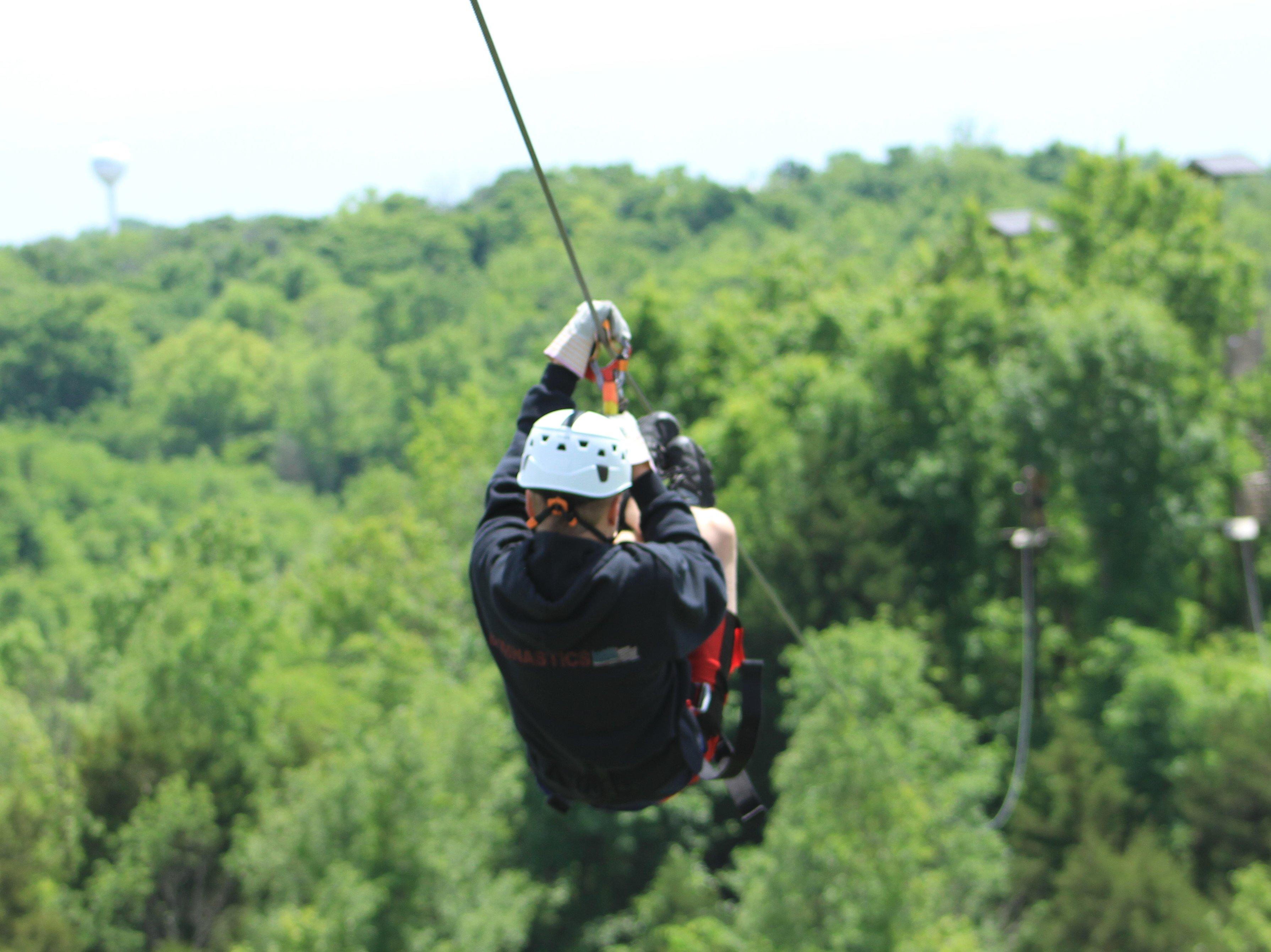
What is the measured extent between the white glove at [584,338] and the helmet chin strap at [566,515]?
0.70 metres

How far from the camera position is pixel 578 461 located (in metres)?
3.31

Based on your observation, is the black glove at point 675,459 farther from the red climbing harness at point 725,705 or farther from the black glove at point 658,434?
the red climbing harness at point 725,705

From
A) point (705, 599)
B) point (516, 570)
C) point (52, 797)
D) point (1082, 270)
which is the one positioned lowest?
point (52, 797)

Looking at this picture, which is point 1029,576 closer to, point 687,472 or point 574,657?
point 687,472

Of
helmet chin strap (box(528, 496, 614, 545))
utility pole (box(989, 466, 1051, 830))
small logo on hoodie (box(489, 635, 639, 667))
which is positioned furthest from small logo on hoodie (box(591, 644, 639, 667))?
utility pole (box(989, 466, 1051, 830))

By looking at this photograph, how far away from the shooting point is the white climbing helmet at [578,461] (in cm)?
330

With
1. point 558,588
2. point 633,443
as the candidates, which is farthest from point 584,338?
point 558,588

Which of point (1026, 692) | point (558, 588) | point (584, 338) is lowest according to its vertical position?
point (1026, 692)

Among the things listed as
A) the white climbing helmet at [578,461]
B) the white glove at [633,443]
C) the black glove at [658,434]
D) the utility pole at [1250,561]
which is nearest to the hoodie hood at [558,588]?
the white climbing helmet at [578,461]

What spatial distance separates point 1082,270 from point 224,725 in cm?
2022

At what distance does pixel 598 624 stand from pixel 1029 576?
24.5m

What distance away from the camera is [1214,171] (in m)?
33.5

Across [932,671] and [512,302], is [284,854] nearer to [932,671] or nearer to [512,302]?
[932,671]

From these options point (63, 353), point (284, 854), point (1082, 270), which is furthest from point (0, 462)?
point (1082, 270)
